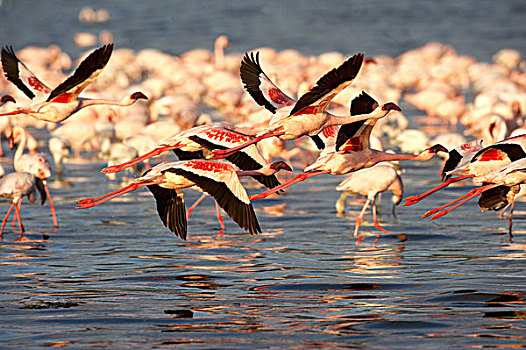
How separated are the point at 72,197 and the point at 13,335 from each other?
22.8ft

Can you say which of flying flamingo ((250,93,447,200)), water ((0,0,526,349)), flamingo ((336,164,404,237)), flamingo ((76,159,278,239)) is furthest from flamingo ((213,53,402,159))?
flamingo ((336,164,404,237))

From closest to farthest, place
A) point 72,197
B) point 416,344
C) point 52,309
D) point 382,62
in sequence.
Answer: point 416,344, point 52,309, point 72,197, point 382,62

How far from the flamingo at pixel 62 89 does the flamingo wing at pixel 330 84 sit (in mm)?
1809

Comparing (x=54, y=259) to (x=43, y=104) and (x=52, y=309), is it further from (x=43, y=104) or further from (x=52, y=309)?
(x=52, y=309)

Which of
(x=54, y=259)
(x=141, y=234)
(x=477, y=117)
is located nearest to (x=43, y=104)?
(x=54, y=259)

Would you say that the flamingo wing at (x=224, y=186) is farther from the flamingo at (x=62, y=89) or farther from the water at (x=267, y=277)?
the flamingo at (x=62, y=89)

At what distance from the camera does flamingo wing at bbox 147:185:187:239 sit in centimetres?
919

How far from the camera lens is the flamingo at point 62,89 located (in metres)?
9.09

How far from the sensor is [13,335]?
285 inches

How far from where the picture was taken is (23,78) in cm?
1052

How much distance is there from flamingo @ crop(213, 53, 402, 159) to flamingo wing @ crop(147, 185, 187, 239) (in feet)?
2.82

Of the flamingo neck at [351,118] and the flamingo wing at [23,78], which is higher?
the flamingo wing at [23,78]

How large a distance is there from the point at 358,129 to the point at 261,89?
1.10m

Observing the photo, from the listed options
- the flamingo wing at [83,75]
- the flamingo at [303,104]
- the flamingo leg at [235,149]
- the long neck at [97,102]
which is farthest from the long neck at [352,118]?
the long neck at [97,102]
